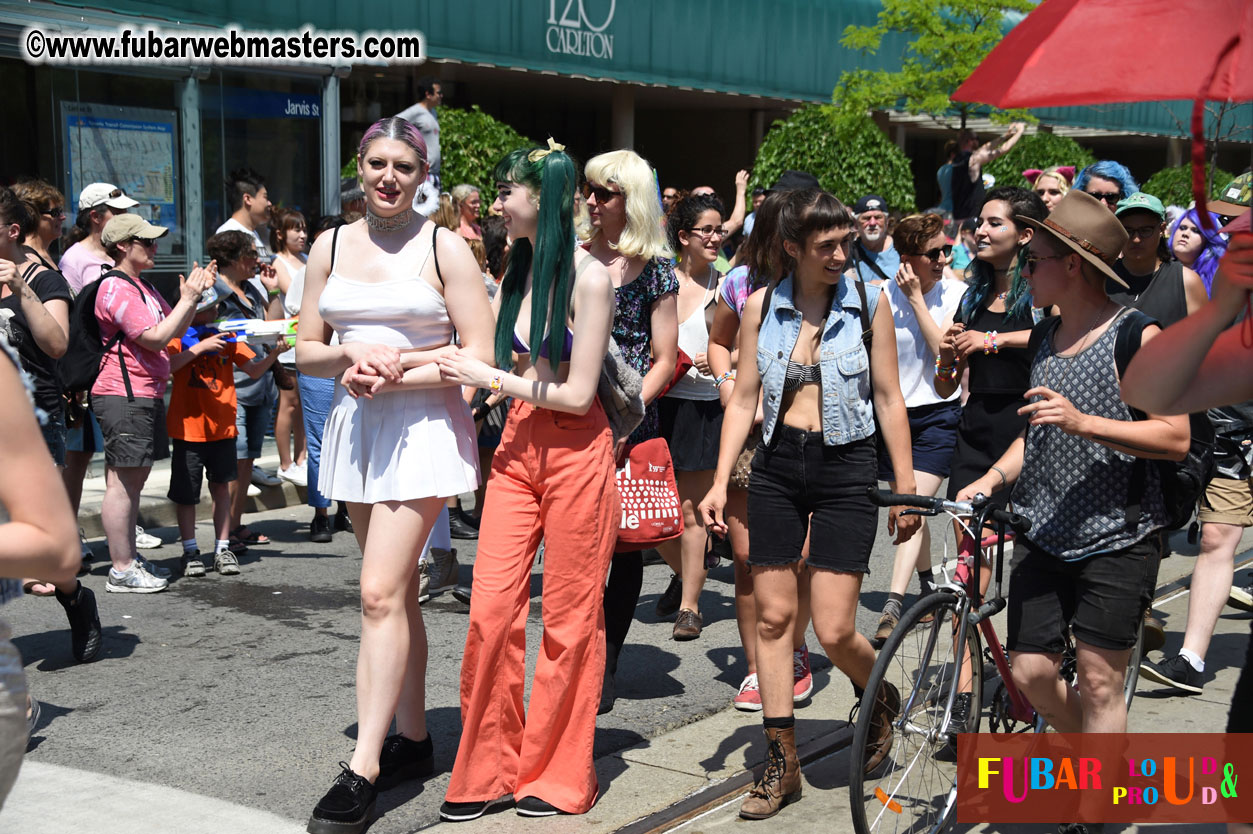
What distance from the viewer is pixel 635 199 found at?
521cm

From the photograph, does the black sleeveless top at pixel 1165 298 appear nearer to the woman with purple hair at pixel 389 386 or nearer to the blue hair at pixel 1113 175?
the blue hair at pixel 1113 175

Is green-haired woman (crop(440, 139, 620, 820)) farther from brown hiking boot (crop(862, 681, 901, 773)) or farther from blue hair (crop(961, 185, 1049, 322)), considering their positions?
blue hair (crop(961, 185, 1049, 322))

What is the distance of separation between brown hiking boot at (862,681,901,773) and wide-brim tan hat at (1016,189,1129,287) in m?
1.41

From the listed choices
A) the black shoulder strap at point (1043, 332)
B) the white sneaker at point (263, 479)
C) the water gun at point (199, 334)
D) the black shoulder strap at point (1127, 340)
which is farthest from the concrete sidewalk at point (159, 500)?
the black shoulder strap at point (1127, 340)

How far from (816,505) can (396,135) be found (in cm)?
185

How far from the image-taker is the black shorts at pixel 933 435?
6.52 m

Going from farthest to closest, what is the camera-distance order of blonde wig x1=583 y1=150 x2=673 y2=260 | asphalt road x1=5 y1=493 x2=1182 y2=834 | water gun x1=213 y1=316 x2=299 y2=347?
water gun x1=213 y1=316 x2=299 y2=347 < blonde wig x1=583 y1=150 x2=673 y2=260 < asphalt road x1=5 y1=493 x2=1182 y2=834

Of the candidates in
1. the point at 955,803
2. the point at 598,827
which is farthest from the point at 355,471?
the point at 955,803

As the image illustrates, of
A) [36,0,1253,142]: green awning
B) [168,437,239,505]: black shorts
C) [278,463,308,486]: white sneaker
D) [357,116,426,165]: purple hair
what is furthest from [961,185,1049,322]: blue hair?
[36,0,1253,142]: green awning

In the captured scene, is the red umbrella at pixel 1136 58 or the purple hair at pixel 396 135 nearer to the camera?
the red umbrella at pixel 1136 58

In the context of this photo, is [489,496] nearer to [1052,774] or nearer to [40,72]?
[1052,774]

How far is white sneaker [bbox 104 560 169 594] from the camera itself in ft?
23.5

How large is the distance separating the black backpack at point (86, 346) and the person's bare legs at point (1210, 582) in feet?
17.6

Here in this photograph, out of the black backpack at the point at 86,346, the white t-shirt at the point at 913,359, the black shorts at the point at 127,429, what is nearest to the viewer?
the white t-shirt at the point at 913,359
